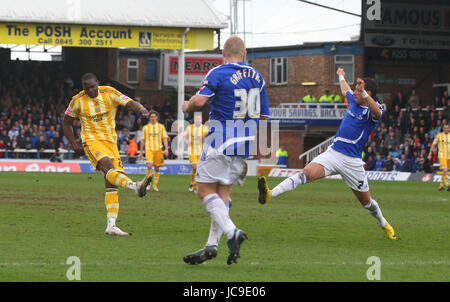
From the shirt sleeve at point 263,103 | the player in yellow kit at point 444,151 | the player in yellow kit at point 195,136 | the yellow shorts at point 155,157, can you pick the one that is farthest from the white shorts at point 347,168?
the player in yellow kit at point 444,151

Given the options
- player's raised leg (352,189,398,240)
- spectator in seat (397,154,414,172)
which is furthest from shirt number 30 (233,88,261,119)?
spectator in seat (397,154,414,172)

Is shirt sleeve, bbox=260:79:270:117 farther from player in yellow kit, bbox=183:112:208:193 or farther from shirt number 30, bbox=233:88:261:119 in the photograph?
player in yellow kit, bbox=183:112:208:193

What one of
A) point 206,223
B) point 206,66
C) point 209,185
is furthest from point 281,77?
point 209,185

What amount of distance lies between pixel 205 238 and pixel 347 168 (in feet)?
7.80

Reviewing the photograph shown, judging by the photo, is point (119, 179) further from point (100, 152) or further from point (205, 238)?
point (205, 238)

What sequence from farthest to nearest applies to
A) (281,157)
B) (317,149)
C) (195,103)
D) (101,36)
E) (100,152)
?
1. (317,149)
2. (281,157)
3. (101,36)
4. (100,152)
5. (195,103)

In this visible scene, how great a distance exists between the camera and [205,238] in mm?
12008

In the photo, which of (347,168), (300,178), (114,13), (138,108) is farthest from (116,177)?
(114,13)

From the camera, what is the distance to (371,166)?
40531mm

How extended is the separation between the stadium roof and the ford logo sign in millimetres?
17014

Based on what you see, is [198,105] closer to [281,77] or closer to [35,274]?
[35,274]

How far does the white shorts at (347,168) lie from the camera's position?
12.5m

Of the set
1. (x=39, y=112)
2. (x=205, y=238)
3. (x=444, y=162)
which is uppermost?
(x=39, y=112)
